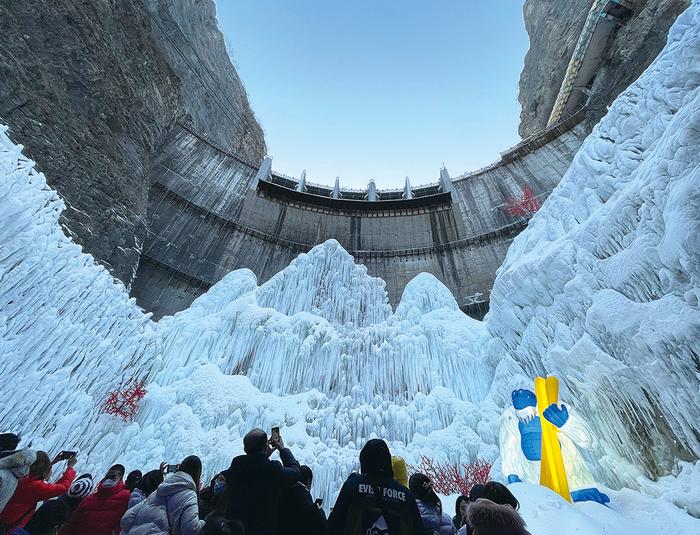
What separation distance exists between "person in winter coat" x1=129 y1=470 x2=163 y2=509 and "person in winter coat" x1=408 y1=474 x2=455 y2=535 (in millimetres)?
2078

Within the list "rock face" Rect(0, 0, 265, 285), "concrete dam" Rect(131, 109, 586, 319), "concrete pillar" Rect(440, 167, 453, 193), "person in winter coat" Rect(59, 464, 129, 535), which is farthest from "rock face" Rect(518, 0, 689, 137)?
"person in winter coat" Rect(59, 464, 129, 535)

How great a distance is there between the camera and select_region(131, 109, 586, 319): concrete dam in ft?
53.2

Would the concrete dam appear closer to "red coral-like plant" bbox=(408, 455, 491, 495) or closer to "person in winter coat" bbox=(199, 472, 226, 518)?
"red coral-like plant" bbox=(408, 455, 491, 495)

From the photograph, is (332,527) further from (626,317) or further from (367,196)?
(367,196)

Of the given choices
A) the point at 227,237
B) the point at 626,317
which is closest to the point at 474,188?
the point at 227,237

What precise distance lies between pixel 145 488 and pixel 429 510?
7.39 ft

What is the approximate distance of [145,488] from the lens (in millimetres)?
2926

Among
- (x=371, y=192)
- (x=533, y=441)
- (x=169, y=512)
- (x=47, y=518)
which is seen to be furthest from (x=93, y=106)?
(x=533, y=441)

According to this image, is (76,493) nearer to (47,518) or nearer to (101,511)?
(101,511)

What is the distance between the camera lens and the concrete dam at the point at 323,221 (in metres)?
16.2

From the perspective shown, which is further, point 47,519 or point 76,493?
point 76,493

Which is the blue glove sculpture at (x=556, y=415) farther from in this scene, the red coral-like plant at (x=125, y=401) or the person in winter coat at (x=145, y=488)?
the red coral-like plant at (x=125, y=401)

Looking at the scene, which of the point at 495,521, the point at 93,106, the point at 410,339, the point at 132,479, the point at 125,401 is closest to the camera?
the point at 495,521

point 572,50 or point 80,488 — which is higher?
point 572,50
